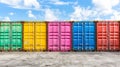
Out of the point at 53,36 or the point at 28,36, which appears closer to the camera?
the point at 53,36

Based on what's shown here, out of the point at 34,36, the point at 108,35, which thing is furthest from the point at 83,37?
the point at 34,36

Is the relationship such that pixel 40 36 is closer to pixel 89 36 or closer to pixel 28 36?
pixel 28 36

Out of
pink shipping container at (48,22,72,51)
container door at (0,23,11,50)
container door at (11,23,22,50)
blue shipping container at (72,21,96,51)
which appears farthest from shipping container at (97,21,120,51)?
container door at (0,23,11,50)

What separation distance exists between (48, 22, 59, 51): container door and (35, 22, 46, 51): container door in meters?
0.46

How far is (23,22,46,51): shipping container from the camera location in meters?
21.6

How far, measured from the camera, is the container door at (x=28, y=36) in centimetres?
2173

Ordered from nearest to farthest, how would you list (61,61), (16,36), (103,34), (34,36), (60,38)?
(61,61)
(60,38)
(103,34)
(34,36)
(16,36)

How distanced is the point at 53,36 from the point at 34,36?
5.57ft

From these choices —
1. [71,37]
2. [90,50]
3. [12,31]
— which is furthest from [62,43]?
[12,31]

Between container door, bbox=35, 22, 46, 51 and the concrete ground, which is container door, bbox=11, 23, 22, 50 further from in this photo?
the concrete ground

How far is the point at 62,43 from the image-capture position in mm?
21453

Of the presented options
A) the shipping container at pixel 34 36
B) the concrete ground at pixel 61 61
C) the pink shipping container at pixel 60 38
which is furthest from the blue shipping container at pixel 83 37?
the concrete ground at pixel 61 61

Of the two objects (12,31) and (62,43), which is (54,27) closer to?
(62,43)

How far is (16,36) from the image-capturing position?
71.9 feet
